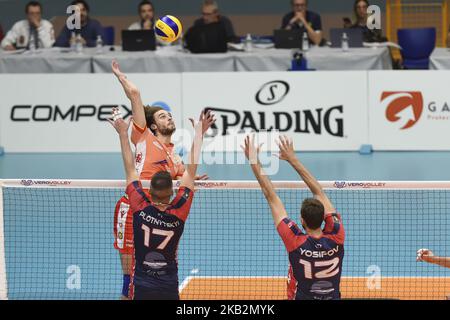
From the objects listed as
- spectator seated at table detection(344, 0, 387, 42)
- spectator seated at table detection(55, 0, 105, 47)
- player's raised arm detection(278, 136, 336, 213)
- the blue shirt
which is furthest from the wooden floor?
the blue shirt

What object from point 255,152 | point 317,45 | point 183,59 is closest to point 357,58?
point 317,45

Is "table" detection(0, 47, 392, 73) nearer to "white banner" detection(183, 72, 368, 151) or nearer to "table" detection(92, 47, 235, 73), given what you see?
"table" detection(92, 47, 235, 73)

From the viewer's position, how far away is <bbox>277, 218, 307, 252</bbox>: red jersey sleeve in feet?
26.7

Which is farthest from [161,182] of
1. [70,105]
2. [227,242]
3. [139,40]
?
[139,40]

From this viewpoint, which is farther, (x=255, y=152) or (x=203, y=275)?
(x=203, y=275)

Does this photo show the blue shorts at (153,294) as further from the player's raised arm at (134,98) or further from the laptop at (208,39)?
the laptop at (208,39)

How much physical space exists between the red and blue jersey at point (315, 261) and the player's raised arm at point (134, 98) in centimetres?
221

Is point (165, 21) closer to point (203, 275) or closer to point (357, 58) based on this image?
point (203, 275)

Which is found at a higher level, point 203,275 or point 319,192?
point 319,192

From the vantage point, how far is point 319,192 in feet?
28.4

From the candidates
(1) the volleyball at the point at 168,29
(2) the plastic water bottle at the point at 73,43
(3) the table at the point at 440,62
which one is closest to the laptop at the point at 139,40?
(2) the plastic water bottle at the point at 73,43

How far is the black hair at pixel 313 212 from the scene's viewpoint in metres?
7.97

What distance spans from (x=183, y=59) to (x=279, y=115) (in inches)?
99.3

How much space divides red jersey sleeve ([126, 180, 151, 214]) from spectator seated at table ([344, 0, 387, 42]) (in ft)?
42.0
